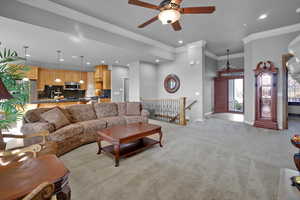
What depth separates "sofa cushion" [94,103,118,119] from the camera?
4.13m

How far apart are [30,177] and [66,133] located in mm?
1861

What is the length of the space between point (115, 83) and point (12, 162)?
6.60 meters

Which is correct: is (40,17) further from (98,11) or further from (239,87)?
(239,87)

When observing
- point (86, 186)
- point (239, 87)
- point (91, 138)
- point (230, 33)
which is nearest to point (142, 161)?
point (86, 186)

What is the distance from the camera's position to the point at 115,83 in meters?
7.79

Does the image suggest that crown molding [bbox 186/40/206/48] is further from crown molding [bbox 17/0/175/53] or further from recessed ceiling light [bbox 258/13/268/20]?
recessed ceiling light [bbox 258/13/268/20]

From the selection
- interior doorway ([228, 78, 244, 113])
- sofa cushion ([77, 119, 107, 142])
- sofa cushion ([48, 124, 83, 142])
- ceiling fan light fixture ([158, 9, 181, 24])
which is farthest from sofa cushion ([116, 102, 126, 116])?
interior doorway ([228, 78, 244, 113])

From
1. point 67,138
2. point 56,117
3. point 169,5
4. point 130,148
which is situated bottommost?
point 130,148

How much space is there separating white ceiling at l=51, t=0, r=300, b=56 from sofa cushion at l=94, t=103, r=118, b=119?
2501mm

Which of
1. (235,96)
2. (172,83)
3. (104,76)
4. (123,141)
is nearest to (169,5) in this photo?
(123,141)

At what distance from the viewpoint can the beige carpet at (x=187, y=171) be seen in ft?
5.59

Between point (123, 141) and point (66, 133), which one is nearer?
point (123, 141)

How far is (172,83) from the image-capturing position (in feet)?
22.6

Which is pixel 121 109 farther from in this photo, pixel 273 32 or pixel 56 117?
pixel 273 32
